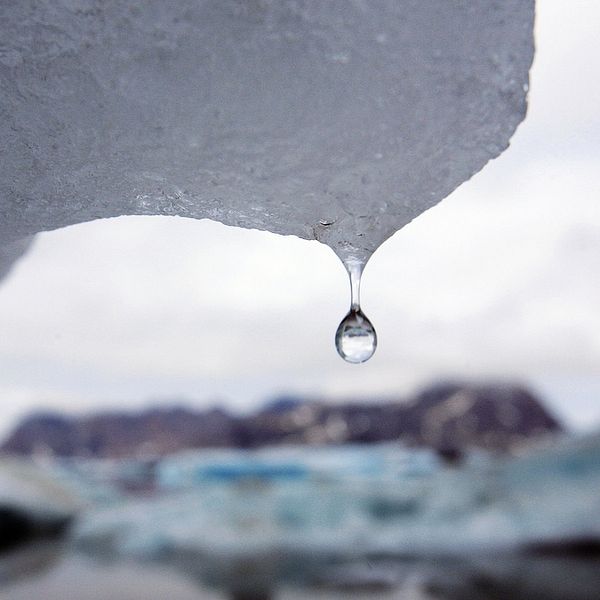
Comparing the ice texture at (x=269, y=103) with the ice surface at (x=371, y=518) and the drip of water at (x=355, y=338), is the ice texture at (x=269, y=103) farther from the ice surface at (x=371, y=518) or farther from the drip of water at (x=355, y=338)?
the ice surface at (x=371, y=518)

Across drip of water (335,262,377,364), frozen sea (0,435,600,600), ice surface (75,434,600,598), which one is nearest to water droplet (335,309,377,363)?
drip of water (335,262,377,364)

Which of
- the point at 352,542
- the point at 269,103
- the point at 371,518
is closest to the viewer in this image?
the point at 269,103

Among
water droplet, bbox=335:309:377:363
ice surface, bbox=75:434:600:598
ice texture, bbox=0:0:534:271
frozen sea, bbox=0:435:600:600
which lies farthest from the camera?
ice surface, bbox=75:434:600:598

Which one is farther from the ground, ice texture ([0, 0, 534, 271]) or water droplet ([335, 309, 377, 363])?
ice texture ([0, 0, 534, 271])

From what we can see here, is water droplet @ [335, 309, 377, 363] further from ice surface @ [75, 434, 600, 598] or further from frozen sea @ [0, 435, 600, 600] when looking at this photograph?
ice surface @ [75, 434, 600, 598]

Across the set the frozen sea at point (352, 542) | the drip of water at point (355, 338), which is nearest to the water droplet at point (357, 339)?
the drip of water at point (355, 338)

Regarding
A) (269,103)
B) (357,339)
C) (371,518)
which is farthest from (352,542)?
(269,103)

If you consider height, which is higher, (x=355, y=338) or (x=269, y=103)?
(x=269, y=103)

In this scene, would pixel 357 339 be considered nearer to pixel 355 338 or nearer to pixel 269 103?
pixel 355 338

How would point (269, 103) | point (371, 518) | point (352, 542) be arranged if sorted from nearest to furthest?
1. point (269, 103)
2. point (352, 542)
3. point (371, 518)
